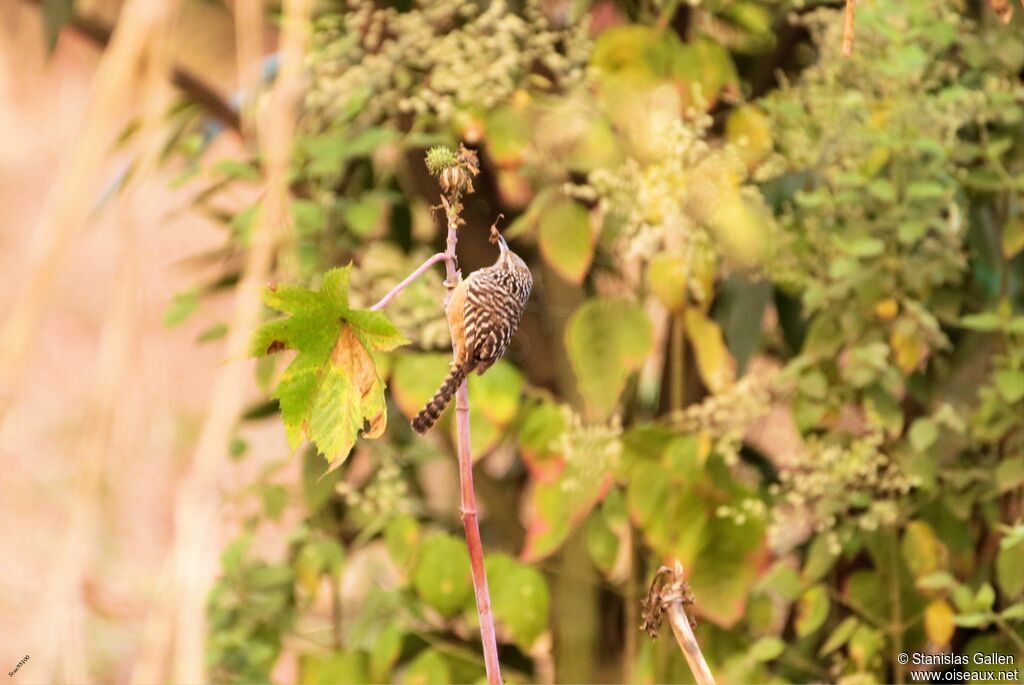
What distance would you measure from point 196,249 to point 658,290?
1860 millimetres

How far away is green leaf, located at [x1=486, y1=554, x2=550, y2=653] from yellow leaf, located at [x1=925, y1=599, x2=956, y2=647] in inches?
11.0

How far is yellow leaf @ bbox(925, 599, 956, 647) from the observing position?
0.83 metres

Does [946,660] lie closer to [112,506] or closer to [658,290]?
[658,290]

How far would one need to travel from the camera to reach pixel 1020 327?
80cm

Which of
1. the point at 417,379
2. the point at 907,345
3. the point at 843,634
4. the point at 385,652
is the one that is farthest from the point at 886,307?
the point at 385,652

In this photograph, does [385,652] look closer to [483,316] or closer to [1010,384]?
[1010,384]

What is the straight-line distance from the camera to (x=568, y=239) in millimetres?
873

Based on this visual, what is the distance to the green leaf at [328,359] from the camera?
10.8 inches

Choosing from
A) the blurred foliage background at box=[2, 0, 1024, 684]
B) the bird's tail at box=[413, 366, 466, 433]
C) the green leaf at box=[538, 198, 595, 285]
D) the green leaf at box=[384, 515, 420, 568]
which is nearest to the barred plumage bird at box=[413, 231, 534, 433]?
the bird's tail at box=[413, 366, 466, 433]

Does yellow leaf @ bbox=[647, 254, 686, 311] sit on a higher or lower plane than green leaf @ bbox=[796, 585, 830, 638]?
higher

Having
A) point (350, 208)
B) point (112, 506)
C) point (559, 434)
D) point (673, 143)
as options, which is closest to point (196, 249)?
point (350, 208)

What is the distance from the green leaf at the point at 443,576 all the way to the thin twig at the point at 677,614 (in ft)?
2.04

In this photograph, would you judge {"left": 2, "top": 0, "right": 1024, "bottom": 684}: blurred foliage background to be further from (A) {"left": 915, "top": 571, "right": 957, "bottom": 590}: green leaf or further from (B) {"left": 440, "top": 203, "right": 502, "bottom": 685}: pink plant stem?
(B) {"left": 440, "top": 203, "right": 502, "bottom": 685}: pink plant stem

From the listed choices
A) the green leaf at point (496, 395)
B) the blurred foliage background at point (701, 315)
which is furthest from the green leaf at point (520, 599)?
the green leaf at point (496, 395)
